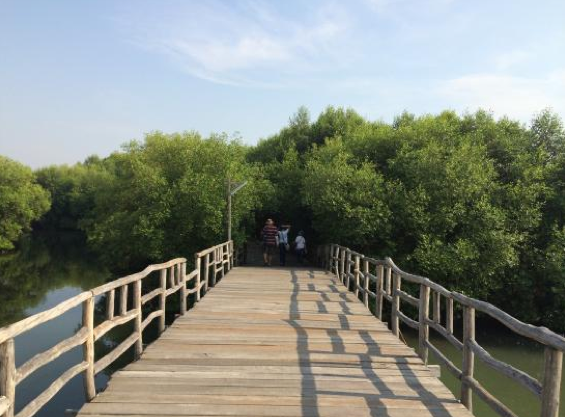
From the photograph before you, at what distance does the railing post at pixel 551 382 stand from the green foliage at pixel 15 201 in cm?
4903

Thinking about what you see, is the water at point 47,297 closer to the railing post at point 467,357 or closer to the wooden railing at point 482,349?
the wooden railing at point 482,349

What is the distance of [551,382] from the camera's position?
3285mm

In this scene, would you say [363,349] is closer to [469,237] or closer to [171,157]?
[469,237]

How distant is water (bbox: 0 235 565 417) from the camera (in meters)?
14.6

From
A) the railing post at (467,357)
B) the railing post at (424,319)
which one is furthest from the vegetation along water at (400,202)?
the railing post at (467,357)

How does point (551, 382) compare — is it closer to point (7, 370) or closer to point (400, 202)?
point (7, 370)

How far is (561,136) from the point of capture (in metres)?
22.4

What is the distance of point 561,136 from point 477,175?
655 cm

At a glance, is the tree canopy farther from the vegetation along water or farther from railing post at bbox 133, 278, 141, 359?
railing post at bbox 133, 278, 141, 359

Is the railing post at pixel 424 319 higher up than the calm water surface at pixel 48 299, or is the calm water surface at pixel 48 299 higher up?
the railing post at pixel 424 319

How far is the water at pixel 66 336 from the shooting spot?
47.8 feet

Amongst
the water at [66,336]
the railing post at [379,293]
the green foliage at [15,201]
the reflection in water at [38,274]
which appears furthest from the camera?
the green foliage at [15,201]

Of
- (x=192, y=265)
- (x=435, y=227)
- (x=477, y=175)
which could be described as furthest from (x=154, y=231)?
(x=477, y=175)

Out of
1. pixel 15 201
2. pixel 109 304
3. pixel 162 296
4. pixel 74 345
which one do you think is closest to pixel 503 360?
pixel 162 296
